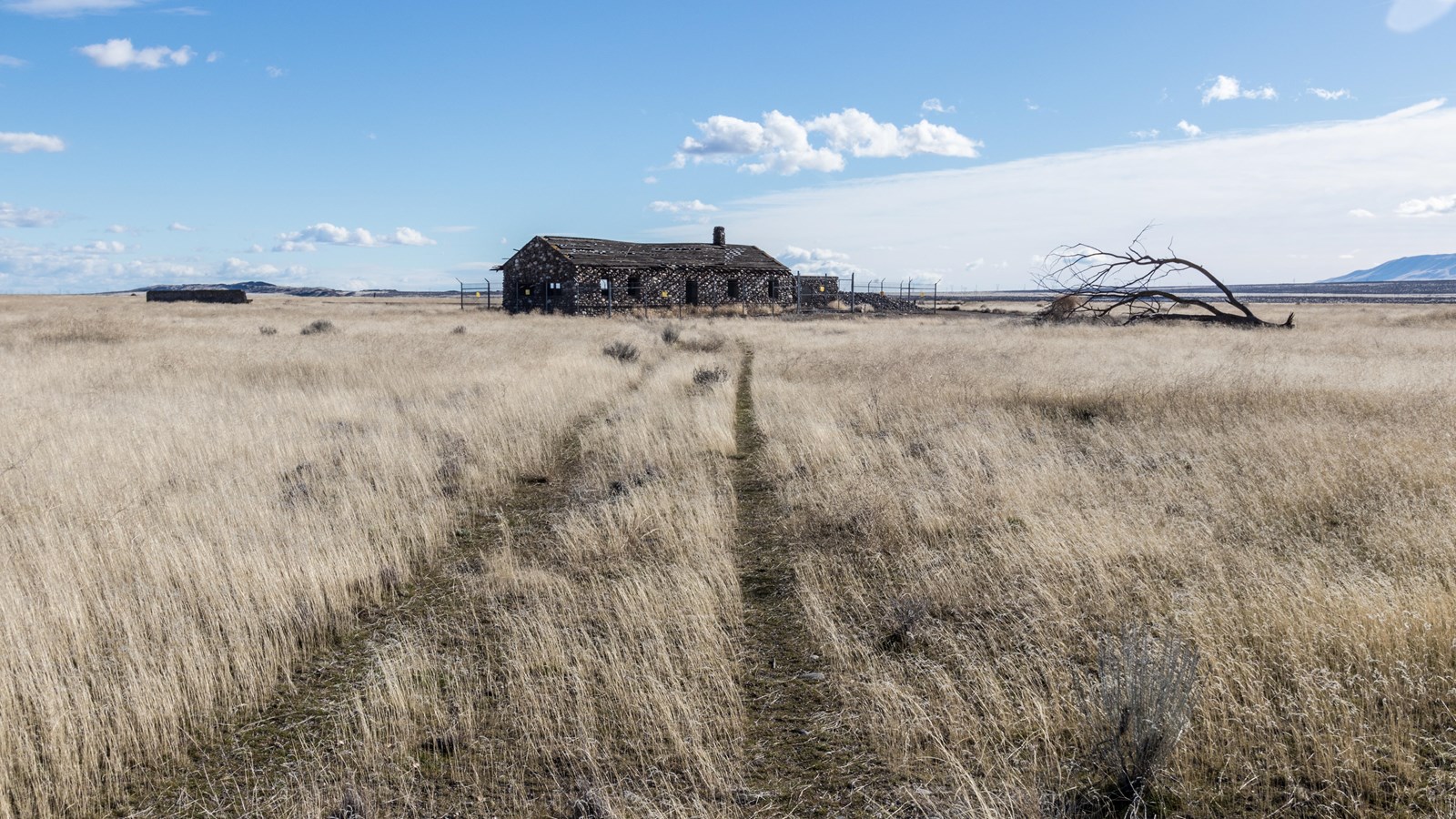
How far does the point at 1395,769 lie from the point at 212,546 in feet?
23.6

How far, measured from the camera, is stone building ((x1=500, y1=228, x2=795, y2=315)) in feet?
138

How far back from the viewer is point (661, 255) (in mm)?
46812

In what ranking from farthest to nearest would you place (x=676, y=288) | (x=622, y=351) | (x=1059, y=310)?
(x=676, y=288) → (x=1059, y=310) → (x=622, y=351)

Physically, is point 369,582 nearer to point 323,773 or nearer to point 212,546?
point 212,546

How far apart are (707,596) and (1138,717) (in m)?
2.72

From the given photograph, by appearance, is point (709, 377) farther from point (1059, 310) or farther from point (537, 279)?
point (537, 279)

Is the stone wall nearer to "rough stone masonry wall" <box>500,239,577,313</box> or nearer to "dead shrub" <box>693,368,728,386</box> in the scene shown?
"rough stone masonry wall" <box>500,239,577,313</box>

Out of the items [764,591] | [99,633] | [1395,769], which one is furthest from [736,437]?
[1395,769]

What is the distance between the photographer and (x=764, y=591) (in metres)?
5.68

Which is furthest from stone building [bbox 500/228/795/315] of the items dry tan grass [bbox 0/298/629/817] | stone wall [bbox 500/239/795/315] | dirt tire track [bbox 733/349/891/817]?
dirt tire track [bbox 733/349/891/817]

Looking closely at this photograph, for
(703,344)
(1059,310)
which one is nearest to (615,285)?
(703,344)

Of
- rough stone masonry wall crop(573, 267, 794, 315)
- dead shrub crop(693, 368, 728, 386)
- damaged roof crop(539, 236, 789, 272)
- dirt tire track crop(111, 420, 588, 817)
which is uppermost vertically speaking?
damaged roof crop(539, 236, 789, 272)

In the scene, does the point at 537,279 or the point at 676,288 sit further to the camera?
the point at 676,288

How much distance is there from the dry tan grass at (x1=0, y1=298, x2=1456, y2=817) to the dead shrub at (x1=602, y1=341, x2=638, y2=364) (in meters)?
8.00
